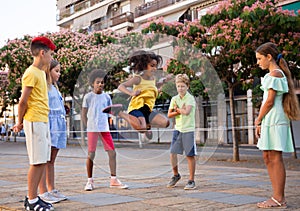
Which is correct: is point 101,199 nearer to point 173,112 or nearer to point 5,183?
point 173,112

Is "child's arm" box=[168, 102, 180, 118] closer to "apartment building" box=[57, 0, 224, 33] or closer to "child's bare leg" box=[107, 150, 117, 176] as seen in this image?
"child's bare leg" box=[107, 150, 117, 176]

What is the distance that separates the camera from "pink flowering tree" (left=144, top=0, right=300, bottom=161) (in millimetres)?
12148

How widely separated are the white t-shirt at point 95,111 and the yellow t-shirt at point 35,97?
0.61 m

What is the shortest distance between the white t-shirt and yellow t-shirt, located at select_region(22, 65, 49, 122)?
2.01 feet

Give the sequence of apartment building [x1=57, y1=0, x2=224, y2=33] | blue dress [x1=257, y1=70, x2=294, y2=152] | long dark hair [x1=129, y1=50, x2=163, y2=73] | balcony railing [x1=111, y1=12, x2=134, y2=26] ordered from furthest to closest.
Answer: apartment building [x1=57, y1=0, x2=224, y2=33] → balcony railing [x1=111, y1=12, x2=134, y2=26] → blue dress [x1=257, y1=70, x2=294, y2=152] → long dark hair [x1=129, y1=50, x2=163, y2=73]

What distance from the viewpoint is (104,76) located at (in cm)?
466

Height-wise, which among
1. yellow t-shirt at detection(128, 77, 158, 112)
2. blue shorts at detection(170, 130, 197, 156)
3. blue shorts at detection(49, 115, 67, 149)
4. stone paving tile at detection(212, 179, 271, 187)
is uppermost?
yellow t-shirt at detection(128, 77, 158, 112)

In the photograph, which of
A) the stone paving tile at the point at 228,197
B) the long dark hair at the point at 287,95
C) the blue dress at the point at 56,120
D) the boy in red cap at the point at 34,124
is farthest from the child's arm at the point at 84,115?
the long dark hair at the point at 287,95

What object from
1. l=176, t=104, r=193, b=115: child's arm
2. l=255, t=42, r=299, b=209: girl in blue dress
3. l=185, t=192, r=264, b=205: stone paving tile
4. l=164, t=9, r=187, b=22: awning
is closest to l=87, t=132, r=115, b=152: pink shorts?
l=176, t=104, r=193, b=115: child's arm

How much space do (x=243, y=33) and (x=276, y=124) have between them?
7772 mm

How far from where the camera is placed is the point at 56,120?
5449 millimetres

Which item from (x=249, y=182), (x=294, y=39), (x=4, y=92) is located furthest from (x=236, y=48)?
(x=4, y=92)

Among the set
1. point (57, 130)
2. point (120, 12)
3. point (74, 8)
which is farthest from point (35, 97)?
point (74, 8)

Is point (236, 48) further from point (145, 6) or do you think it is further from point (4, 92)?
point (4, 92)
